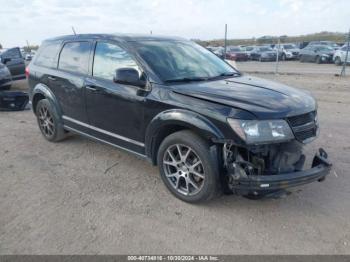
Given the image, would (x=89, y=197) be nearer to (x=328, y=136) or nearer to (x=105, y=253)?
(x=105, y=253)

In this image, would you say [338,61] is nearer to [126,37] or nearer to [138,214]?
[126,37]

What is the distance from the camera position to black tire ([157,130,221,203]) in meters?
3.43

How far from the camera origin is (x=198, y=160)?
3584mm

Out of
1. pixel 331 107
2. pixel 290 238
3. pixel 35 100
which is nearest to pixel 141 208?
pixel 290 238

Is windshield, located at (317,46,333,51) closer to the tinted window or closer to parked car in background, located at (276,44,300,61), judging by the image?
parked car in background, located at (276,44,300,61)

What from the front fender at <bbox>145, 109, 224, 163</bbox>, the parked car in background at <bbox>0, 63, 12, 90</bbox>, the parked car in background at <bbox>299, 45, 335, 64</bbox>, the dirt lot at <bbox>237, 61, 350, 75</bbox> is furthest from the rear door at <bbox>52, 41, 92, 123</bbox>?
the parked car in background at <bbox>299, 45, 335, 64</bbox>

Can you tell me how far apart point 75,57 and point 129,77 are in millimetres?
1567

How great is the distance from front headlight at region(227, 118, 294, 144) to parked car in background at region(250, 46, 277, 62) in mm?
31031

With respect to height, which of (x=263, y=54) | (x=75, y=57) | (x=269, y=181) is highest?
(x=75, y=57)

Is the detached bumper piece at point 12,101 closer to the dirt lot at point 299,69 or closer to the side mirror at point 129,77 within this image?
the side mirror at point 129,77

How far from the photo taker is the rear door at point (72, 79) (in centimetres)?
486

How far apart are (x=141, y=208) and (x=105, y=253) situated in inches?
32.5

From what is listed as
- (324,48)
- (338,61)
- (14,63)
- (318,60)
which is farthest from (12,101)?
(324,48)

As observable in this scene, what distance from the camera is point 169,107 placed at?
3.71m
